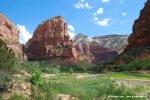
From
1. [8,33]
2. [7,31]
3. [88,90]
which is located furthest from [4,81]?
[7,31]

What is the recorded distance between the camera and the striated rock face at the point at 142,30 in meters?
85.1

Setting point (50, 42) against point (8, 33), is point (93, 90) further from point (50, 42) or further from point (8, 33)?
point (50, 42)

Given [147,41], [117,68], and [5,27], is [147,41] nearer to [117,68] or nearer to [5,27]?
[117,68]

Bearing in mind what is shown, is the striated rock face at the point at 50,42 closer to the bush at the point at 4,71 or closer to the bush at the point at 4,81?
the bush at the point at 4,71

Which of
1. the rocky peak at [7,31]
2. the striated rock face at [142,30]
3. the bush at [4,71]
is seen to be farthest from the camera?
the rocky peak at [7,31]

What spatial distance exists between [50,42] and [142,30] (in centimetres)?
7695

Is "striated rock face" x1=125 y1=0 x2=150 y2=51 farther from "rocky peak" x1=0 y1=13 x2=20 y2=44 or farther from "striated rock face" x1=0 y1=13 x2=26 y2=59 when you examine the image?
"rocky peak" x1=0 y1=13 x2=20 y2=44

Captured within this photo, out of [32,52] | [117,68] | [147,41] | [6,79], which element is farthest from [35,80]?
[32,52]

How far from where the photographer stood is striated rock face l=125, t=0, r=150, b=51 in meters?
85.1

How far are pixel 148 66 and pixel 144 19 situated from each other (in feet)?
129

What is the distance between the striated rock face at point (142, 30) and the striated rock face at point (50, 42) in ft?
166

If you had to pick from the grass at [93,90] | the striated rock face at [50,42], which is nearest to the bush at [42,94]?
the grass at [93,90]

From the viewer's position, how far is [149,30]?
84812mm

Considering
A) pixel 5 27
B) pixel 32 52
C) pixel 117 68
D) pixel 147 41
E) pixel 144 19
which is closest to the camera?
pixel 117 68
